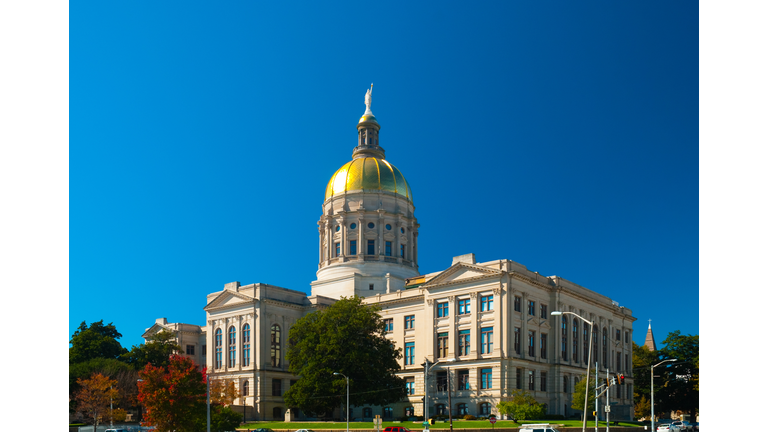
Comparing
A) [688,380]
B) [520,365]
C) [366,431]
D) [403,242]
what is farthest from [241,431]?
[688,380]

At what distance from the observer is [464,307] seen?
79.6m

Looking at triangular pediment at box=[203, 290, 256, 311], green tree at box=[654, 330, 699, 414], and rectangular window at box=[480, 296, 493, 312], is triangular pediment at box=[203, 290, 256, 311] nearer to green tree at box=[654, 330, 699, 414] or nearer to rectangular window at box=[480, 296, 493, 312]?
rectangular window at box=[480, 296, 493, 312]

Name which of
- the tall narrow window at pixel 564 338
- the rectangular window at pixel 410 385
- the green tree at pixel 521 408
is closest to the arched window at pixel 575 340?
the tall narrow window at pixel 564 338

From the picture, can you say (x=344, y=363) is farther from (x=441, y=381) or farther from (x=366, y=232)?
(x=366, y=232)

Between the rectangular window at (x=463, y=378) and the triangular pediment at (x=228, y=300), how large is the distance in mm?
28570

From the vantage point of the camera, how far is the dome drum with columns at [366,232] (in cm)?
10275

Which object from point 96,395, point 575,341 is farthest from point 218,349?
point 575,341

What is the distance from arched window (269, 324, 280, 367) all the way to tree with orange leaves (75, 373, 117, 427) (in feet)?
64.8

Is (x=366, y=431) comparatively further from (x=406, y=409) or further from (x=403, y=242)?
(x=403, y=242)

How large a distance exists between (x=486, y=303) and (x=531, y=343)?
7.19 meters

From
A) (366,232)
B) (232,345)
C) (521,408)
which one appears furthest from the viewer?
(366,232)

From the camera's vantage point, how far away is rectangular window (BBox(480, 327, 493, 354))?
76.6 metres

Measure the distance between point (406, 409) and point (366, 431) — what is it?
1024 inches
